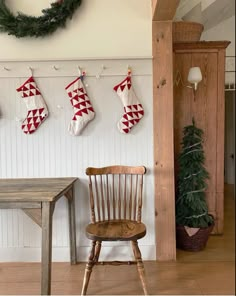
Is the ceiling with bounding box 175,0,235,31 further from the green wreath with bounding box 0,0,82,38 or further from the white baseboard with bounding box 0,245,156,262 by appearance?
the white baseboard with bounding box 0,245,156,262

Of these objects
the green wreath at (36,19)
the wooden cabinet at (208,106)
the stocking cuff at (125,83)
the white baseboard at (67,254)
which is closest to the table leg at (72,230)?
the white baseboard at (67,254)

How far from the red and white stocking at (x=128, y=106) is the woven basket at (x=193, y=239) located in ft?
3.34

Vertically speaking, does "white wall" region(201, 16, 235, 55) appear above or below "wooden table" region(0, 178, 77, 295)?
above

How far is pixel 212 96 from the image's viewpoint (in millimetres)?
2916

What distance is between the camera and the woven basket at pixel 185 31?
2.86 metres

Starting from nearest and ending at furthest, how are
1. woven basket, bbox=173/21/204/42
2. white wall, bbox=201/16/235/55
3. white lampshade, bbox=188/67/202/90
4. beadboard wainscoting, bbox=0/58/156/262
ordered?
beadboard wainscoting, bbox=0/58/156/262, white lampshade, bbox=188/67/202/90, woven basket, bbox=173/21/204/42, white wall, bbox=201/16/235/55

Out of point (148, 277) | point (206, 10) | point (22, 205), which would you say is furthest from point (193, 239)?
point (206, 10)

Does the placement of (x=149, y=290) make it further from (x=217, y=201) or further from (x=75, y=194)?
(x=217, y=201)

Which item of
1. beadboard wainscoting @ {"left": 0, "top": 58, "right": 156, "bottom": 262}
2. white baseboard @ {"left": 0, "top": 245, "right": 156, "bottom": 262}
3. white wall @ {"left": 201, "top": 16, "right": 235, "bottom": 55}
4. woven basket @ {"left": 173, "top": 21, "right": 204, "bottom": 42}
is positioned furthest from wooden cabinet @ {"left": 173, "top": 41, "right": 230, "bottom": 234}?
white wall @ {"left": 201, "top": 16, "right": 235, "bottom": 55}

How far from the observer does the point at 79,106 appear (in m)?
2.36

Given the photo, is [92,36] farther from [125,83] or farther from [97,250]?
[97,250]

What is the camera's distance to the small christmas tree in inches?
103

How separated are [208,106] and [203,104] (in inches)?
2.1

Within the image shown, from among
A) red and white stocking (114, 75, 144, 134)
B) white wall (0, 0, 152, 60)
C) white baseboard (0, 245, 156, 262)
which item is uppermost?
white wall (0, 0, 152, 60)
